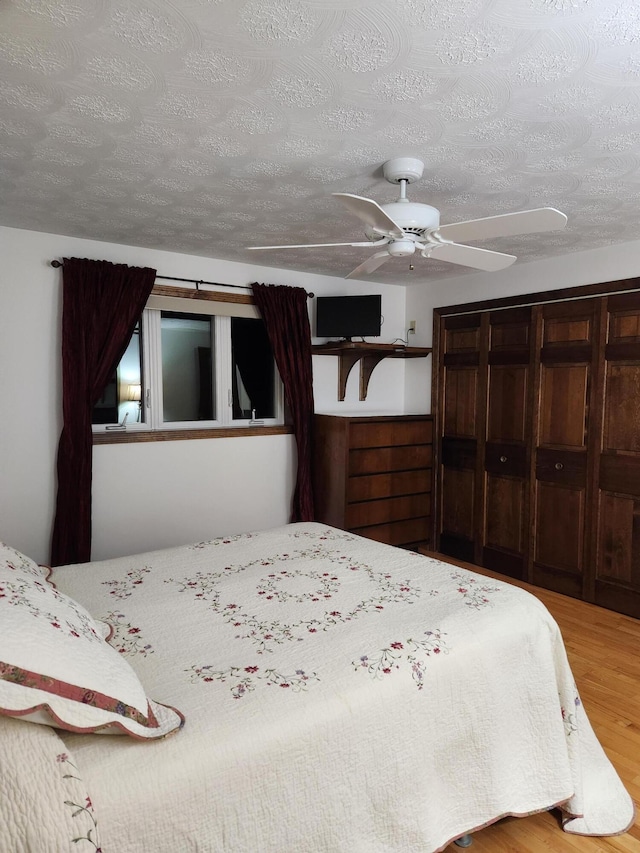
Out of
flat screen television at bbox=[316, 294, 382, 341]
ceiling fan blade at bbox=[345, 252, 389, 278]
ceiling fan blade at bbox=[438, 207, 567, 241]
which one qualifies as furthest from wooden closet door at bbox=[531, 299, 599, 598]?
ceiling fan blade at bbox=[438, 207, 567, 241]

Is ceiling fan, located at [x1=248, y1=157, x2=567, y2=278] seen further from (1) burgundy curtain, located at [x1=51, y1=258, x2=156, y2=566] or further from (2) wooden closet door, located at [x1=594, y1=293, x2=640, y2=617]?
(1) burgundy curtain, located at [x1=51, y1=258, x2=156, y2=566]

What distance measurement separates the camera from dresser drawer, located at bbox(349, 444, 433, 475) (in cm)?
430

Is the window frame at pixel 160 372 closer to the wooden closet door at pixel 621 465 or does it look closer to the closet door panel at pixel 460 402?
the closet door panel at pixel 460 402

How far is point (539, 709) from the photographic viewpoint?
6.03 feet

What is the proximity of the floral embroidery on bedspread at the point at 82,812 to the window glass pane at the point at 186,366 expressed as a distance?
10.3 feet

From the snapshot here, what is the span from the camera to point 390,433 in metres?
4.50

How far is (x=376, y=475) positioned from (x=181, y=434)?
155 cm

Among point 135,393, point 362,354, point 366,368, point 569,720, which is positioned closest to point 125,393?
point 135,393

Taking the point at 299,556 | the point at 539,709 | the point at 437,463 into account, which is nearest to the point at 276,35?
the point at 299,556

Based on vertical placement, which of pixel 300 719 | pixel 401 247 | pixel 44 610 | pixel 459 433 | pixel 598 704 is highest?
pixel 401 247

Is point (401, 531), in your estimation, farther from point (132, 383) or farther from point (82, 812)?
point (82, 812)

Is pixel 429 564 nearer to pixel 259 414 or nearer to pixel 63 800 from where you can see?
pixel 63 800

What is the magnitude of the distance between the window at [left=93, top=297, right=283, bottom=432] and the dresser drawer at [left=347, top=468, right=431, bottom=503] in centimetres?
84

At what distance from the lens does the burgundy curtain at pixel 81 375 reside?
341 centimetres
